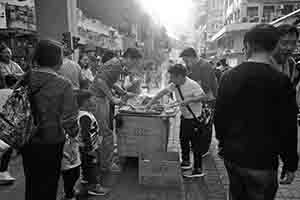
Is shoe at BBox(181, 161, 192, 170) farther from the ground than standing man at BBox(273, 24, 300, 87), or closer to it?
closer to it

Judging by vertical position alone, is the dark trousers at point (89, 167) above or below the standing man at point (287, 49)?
below

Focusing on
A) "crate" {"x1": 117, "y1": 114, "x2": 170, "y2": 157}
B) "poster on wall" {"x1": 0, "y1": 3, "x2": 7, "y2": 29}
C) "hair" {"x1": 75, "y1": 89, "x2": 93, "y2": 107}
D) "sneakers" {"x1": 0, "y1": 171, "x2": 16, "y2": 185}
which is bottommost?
"sneakers" {"x1": 0, "y1": 171, "x2": 16, "y2": 185}

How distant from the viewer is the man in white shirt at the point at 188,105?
13.1ft

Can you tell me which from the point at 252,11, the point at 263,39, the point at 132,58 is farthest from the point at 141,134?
the point at 252,11

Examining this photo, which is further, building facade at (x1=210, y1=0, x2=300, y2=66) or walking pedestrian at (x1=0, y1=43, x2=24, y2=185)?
building facade at (x1=210, y1=0, x2=300, y2=66)

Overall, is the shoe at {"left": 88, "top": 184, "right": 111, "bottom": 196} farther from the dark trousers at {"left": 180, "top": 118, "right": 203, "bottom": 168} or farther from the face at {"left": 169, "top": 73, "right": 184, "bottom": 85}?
the face at {"left": 169, "top": 73, "right": 184, "bottom": 85}

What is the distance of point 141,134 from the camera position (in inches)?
166

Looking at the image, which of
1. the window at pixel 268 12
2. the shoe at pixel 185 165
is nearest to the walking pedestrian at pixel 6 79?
the shoe at pixel 185 165

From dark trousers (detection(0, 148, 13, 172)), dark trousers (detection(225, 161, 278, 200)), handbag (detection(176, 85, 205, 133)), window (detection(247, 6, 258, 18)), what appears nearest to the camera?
dark trousers (detection(225, 161, 278, 200))

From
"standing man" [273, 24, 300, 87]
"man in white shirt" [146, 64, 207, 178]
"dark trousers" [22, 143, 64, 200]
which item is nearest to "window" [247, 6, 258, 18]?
"standing man" [273, 24, 300, 87]

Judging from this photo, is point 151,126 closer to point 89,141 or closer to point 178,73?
point 178,73

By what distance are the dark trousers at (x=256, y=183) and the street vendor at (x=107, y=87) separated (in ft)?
7.37

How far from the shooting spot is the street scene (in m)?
1.80

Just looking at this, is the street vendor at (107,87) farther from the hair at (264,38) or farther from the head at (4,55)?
A: the hair at (264,38)
